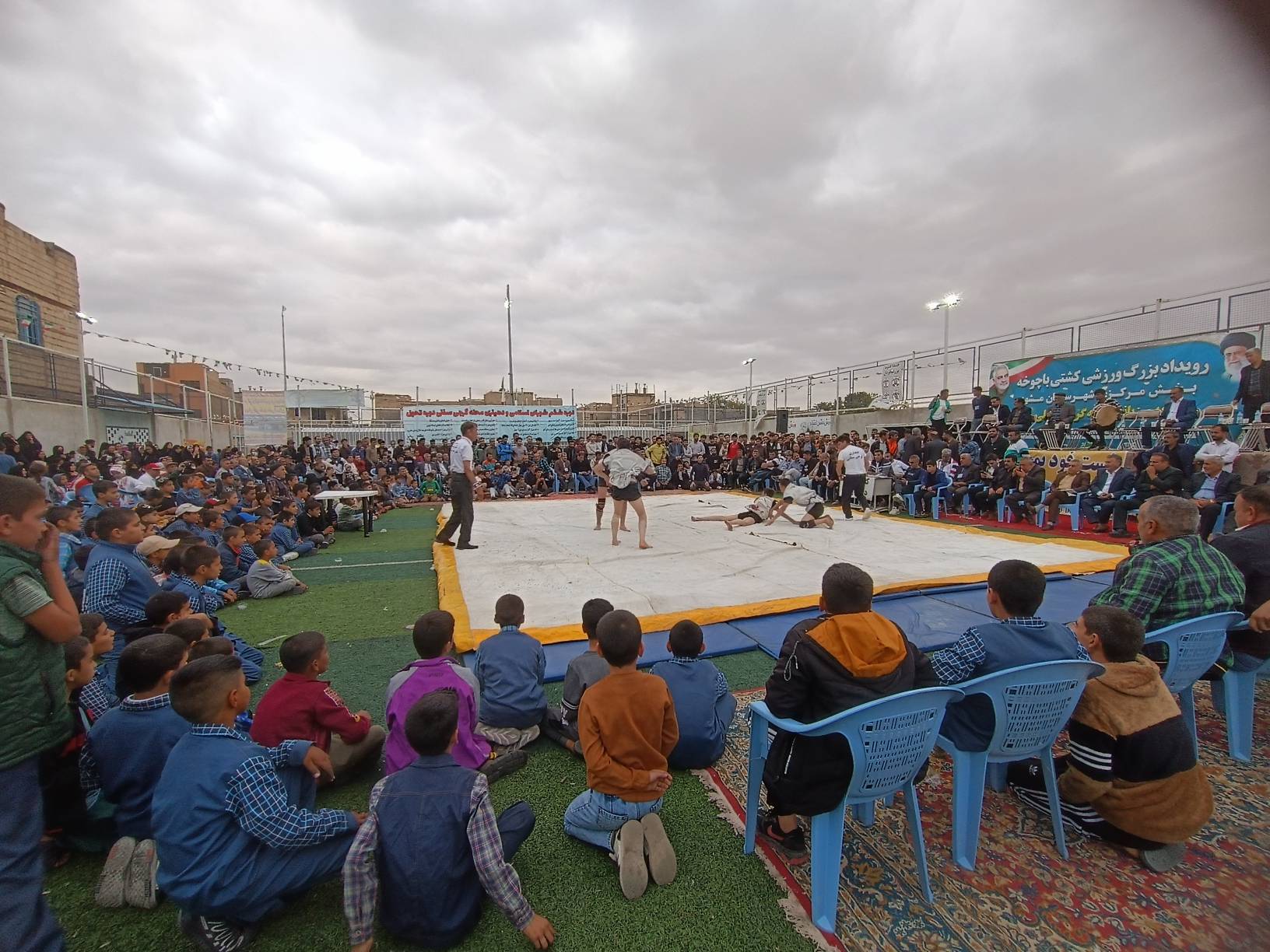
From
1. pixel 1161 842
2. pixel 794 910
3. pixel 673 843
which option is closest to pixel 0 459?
pixel 673 843

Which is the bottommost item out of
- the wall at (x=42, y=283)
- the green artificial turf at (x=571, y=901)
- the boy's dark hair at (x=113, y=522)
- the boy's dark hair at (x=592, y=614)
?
the green artificial turf at (x=571, y=901)

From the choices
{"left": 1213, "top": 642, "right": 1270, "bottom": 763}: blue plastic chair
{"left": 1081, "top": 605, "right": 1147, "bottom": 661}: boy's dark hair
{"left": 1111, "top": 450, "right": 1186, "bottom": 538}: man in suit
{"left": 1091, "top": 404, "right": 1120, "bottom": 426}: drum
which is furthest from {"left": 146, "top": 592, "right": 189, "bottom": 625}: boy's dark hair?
{"left": 1091, "top": 404, "right": 1120, "bottom": 426}: drum

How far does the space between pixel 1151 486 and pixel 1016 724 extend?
28.6 feet

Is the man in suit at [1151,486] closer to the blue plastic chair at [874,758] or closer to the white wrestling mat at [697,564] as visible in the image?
the white wrestling mat at [697,564]

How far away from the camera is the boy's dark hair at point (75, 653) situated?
2082mm

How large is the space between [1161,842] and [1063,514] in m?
10.4

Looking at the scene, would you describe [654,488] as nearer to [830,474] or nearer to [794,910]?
[830,474]

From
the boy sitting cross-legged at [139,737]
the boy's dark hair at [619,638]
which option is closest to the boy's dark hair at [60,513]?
the boy sitting cross-legged at [139,737]

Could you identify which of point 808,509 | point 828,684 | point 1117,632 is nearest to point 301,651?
point 828,684

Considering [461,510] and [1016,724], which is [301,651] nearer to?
[1016,724]

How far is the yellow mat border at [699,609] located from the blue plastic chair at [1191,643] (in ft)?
6.32

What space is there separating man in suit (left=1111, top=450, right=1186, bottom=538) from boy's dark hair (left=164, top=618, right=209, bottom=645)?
32.7 feet

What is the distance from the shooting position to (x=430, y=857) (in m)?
1.55

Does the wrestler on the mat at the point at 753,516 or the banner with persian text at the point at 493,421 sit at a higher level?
the banner with persian text at the point at 493,421
